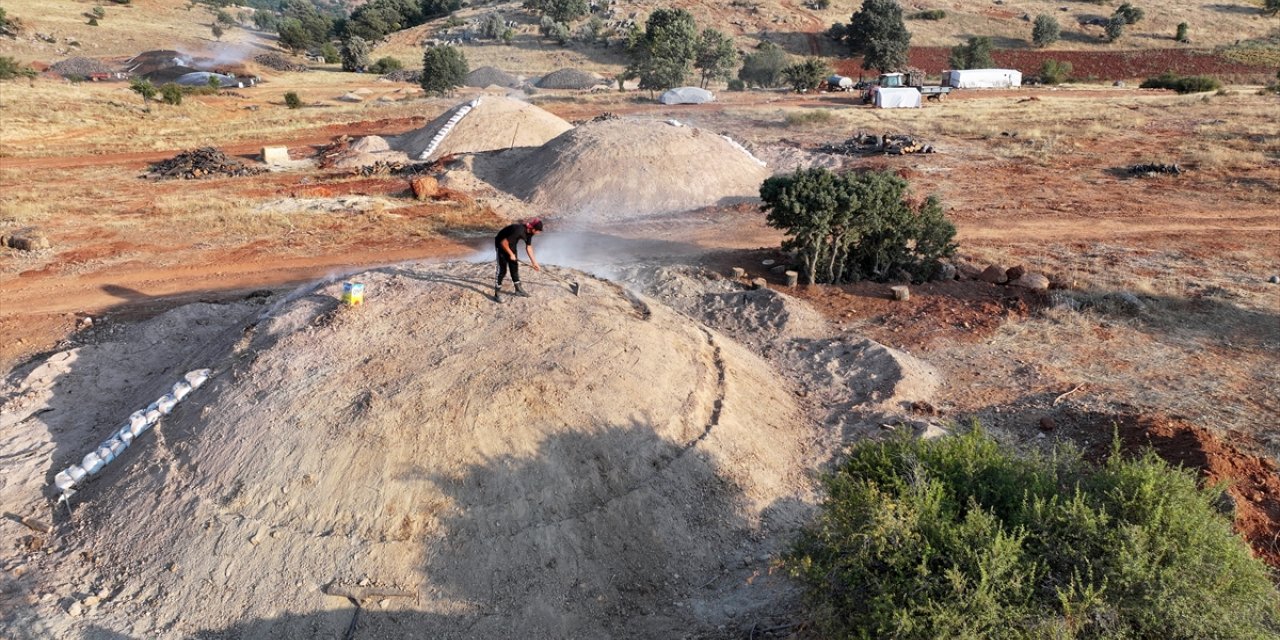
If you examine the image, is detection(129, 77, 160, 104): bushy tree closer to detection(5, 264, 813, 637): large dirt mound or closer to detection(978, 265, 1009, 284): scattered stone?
detection(5, 264, 813, 637): large dirt mound

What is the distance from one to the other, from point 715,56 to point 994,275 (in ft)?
130

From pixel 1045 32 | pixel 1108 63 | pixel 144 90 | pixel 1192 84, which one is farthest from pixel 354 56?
pixel 1192 84

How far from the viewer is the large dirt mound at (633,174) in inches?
863

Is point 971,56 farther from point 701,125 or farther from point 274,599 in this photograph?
point 274,599

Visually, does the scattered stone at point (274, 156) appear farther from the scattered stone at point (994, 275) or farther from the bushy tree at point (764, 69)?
the bushy tree at point (764, 69)

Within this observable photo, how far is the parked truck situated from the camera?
4106 cm

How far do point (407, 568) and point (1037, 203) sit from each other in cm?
2135

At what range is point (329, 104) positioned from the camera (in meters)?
44.7

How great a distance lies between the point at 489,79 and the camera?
5425 centimetres

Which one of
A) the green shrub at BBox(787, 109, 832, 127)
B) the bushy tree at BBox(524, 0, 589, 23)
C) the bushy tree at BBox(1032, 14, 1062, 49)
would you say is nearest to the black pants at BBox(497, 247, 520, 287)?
the green shrub at BBox(787, 109, 832, 127)

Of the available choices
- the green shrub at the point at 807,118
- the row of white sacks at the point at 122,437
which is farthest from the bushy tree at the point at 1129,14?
the row of white sacks at the point at 122,437

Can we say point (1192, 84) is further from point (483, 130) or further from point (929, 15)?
point (483, 130)

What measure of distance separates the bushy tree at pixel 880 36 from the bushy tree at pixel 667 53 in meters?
14.0

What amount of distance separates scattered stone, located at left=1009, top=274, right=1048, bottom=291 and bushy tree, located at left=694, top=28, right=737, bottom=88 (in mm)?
38196
